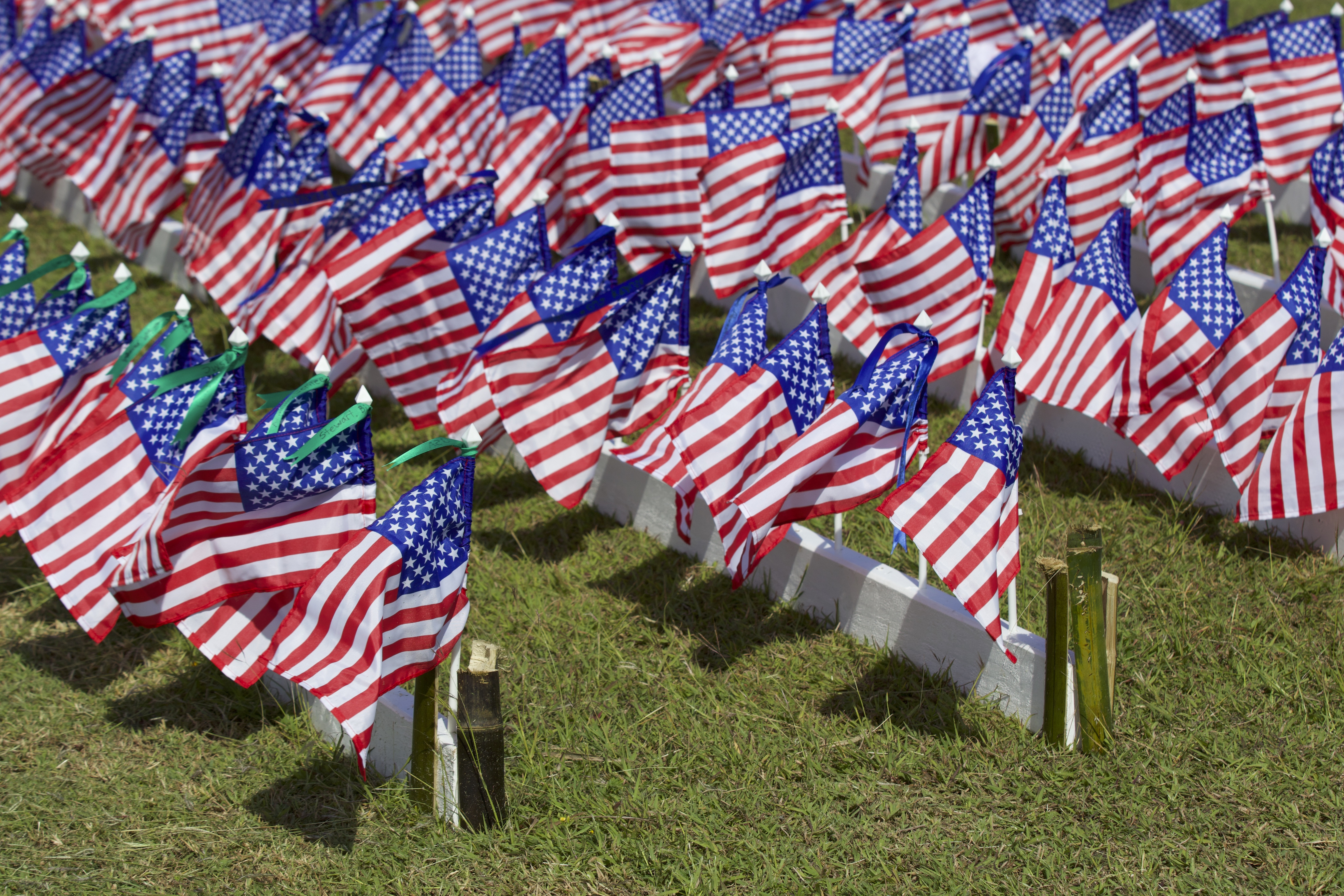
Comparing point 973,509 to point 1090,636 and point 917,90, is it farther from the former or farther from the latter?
point 917,90

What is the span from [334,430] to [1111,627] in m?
3.38

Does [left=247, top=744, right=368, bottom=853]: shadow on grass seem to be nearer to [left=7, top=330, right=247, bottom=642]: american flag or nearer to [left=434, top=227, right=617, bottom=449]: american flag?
[left=7, top=330, right=247, bottom=642]: american flag

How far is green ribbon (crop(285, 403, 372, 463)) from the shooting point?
5.46 m

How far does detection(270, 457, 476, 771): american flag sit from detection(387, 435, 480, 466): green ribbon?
45 millimetres

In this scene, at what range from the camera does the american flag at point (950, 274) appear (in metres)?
7.75

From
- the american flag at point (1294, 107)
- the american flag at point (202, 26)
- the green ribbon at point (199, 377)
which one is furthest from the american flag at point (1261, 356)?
the american flag at point (202, 26)

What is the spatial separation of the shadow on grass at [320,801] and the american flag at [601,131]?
17.0 feet

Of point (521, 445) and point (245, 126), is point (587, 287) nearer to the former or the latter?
point (521, 445)

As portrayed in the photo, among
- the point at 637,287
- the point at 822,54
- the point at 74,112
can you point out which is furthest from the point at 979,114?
the point at 74,112

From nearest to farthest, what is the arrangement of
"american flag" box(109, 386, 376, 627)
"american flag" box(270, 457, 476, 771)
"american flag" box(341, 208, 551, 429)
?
1. "american flag" box(270, 457, 476, 771)
2. "american flag" box(109, 386, 376, 627)
3. "american flag" box(341, 208, 551, 429)

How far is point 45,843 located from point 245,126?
6113 millimetres

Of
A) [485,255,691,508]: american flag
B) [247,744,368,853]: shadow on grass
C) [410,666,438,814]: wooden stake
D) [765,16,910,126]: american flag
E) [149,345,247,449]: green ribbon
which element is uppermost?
[765,16,910,126]: american flag

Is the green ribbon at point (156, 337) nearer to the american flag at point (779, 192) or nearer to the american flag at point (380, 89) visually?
the american flag at point (779, 192)

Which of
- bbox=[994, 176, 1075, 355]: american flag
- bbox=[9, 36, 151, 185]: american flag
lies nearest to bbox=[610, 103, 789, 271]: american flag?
bbox=[994, 176, 1075, 355]: american flag
